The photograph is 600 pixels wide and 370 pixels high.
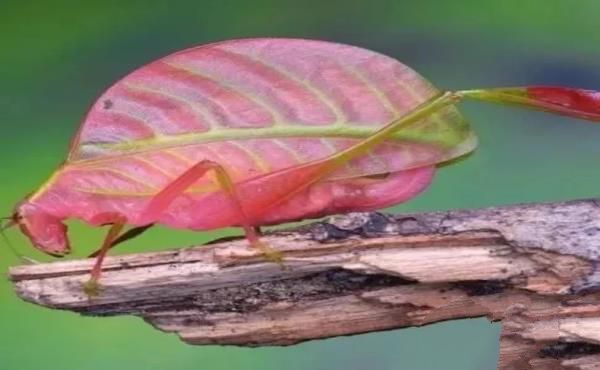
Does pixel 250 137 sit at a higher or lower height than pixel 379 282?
higher

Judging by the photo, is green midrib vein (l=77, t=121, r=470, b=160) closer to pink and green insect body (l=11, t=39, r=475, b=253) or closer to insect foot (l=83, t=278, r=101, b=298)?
pink and green insect body (l=11, t=39, r=475, b=253)

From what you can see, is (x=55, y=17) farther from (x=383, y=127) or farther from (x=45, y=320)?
(x=383, y=127)

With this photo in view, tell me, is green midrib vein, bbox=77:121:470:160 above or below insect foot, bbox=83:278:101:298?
above

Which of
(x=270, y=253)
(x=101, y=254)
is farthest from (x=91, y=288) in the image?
(x=270, y=253)

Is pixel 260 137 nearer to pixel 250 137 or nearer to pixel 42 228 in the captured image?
pixel 250 137

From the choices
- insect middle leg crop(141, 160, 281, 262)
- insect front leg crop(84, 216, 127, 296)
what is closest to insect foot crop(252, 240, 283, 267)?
insect middle leg crop(141, 160, 281, 262)

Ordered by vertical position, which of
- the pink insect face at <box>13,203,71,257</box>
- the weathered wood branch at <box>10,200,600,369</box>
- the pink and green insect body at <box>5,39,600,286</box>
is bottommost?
the weathered wood branch at <box>10,200,600,369</box>

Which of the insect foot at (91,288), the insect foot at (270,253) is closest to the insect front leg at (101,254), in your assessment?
the insect foot at (91,288)
